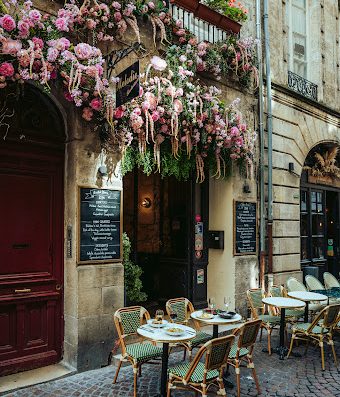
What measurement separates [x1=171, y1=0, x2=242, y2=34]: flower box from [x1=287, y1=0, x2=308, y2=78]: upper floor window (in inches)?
118

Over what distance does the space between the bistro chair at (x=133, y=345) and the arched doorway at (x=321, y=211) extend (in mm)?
6436

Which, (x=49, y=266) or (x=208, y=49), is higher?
(x=208, y=49)

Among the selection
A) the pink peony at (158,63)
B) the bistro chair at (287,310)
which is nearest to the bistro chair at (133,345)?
the bistro chair at (287,310)

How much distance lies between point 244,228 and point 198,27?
4.02 m

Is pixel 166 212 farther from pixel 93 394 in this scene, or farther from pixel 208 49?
pixel 93 394

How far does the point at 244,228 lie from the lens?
838 cm

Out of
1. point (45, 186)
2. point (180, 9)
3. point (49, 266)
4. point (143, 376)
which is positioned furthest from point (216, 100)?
point (143, 376)

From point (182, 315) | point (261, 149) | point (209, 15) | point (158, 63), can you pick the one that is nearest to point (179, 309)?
point (182, 315)

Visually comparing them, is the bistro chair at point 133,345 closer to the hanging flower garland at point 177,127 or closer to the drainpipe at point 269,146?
the hanging flower garland at point 177,127

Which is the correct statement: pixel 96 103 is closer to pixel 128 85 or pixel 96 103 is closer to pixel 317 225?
pixel 128 85

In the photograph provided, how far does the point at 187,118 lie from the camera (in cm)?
644

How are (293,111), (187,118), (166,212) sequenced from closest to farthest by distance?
(187,118), (166,212), (293,111)

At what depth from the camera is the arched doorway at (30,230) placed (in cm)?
530

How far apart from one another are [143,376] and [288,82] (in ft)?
25.5
